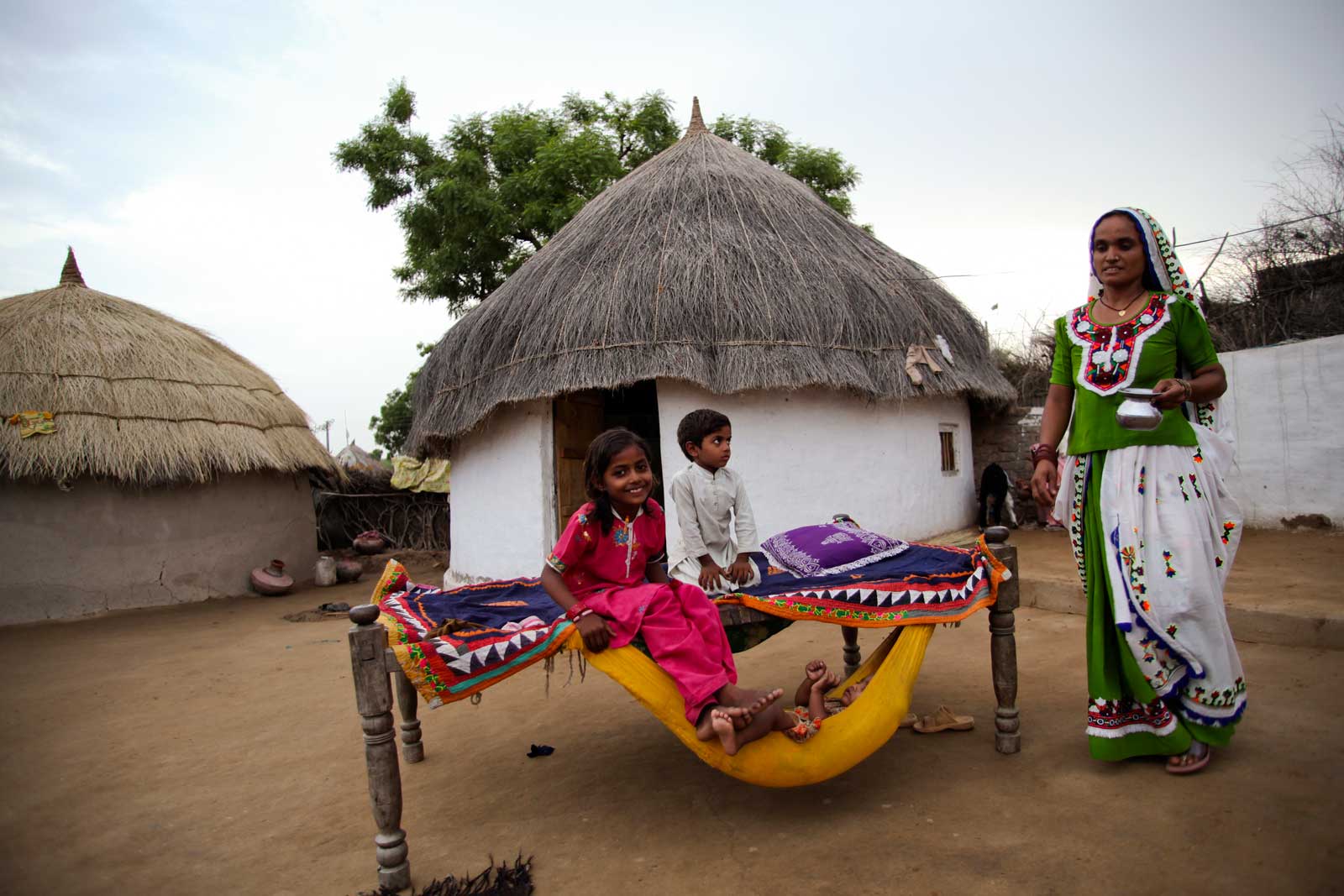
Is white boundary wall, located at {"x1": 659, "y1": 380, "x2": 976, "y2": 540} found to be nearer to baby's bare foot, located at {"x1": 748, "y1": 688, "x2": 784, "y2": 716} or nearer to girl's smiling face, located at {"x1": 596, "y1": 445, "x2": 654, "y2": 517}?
girl's smiling face, located at {"x1": 596, "y1": 445, "x2": 654, "y2": 517}

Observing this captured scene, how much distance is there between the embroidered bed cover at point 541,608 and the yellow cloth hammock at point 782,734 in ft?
0.69

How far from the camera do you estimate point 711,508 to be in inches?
134

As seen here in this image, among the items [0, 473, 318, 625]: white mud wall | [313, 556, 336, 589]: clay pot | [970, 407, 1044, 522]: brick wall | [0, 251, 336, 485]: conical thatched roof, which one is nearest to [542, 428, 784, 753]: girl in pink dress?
[970, 407, 1044, 522]: brick wall

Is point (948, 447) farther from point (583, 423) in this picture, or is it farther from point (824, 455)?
point (583, 423)

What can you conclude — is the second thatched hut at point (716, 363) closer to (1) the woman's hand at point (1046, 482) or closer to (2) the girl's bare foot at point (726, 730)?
(1) the woman's hand at point (1046, 482)

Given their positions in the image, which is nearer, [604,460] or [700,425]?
[604,460]

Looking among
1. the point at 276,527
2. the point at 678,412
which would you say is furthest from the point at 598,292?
the point at 276,527

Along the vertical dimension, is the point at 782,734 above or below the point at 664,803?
above

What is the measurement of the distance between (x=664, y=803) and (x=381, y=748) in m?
1.05

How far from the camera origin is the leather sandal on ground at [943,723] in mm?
3340

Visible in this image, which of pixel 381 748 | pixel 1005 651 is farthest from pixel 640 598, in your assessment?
pixel 1005 651

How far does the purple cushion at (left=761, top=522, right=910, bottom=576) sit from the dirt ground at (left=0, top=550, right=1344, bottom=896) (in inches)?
30.6

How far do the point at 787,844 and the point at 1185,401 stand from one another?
204cm

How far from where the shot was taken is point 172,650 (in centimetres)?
682
